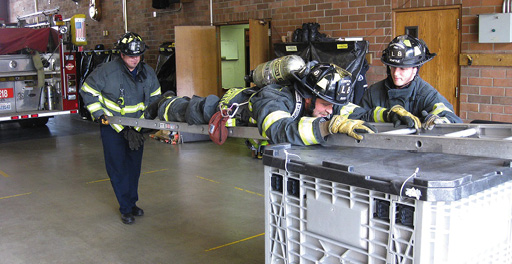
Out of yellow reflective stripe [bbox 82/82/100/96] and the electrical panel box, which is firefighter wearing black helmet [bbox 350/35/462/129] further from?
the electrical panel box

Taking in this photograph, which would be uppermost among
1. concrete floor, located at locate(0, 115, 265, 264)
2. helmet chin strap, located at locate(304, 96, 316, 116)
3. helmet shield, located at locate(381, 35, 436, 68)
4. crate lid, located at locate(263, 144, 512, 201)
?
helmet shield, located at locate(381, 35, 436, 68)

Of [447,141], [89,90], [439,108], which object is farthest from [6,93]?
[447,141]

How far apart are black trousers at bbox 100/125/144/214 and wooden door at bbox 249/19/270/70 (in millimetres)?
4742

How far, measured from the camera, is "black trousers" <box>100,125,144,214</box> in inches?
212

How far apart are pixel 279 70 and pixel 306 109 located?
1.97ft

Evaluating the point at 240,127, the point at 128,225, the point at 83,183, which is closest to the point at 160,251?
the point at 128,225

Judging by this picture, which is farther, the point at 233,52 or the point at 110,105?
the point at 233,52

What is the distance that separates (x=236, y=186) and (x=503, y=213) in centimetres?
497

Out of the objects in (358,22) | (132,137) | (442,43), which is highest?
(358,22)

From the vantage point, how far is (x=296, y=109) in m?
3.38

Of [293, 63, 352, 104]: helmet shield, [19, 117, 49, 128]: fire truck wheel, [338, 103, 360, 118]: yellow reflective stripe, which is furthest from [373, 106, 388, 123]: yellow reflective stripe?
[19, 117, 49, 128]: fire truck wheel

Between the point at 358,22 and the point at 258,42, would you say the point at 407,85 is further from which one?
the point at 258,42

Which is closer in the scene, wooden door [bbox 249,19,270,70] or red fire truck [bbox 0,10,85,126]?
wooden door [bbox 249,19,270,70]

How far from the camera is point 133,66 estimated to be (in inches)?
215
